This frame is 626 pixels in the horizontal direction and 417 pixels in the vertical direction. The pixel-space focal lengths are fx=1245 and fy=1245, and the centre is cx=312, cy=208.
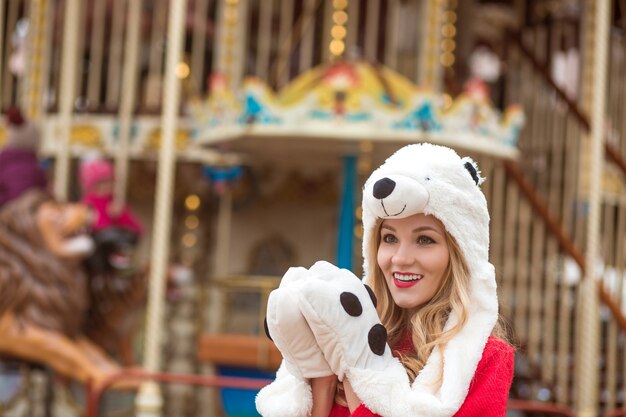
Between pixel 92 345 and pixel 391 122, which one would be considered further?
pixel 92 345

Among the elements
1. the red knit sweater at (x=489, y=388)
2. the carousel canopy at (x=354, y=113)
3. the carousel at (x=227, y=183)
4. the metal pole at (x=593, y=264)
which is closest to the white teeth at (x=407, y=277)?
the red knit sweater at (x=489, y=388)

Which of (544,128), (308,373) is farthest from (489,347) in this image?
(544,128)

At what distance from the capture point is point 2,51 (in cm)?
1280

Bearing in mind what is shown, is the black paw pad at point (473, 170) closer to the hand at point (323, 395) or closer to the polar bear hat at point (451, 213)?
the polar bear hat at point (451, 213)

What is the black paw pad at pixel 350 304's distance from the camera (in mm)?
2744

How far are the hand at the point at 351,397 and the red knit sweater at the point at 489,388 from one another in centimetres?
2

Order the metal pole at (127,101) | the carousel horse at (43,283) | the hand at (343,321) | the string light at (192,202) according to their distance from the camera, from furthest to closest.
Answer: the string light at (192,202) < the metal pole at (127,101) < the carousel horse at (43,283) < the hand at (343,321)

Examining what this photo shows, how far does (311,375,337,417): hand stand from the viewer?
2.85m

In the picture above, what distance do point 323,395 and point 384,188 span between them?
0.50m

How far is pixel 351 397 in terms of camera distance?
281 centimetres

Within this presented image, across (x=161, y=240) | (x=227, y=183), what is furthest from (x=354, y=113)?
(x=227, y=183)

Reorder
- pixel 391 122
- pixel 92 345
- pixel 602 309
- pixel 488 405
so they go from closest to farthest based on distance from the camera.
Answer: pixel 488 405 → pixel 391 122 → pixel 92 345 → pixel 602 309

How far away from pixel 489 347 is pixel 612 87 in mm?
10439

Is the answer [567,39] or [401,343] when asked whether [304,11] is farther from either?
[401,343]
